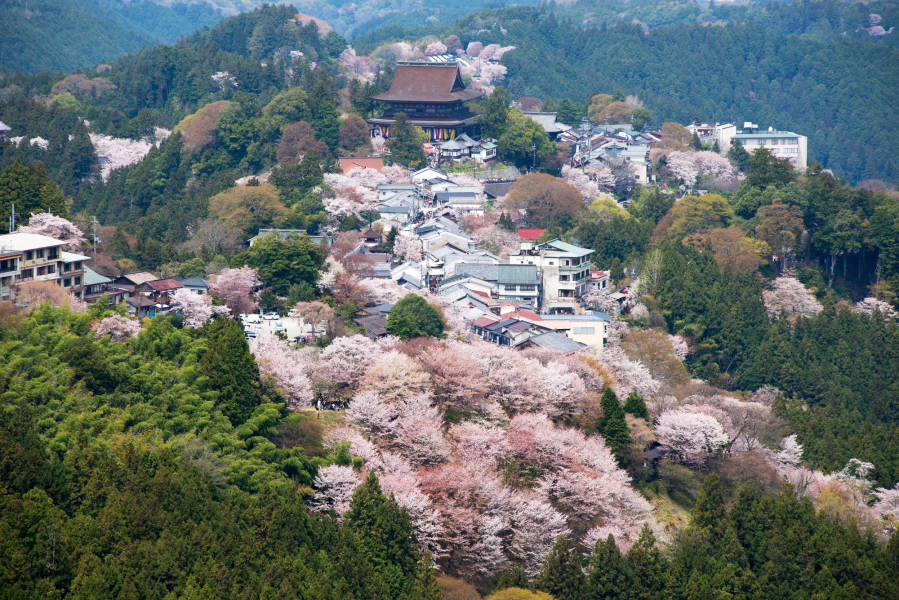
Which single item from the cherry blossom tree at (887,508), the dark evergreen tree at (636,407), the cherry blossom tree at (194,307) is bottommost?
the cherry blossom tree at (887,508)

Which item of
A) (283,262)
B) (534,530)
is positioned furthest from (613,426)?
(283,262)

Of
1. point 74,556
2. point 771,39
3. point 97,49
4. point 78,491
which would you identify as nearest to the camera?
point 74,556

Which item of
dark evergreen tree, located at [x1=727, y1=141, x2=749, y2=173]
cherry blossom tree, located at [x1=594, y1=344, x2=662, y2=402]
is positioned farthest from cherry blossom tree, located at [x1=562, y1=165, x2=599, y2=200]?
cherry blossom tree, located at [x1=594, y1=344, x2=662, y2=402]

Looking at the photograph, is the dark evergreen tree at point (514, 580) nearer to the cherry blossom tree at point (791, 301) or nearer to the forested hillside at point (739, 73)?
the cherry blossom tree at point (791, 301)

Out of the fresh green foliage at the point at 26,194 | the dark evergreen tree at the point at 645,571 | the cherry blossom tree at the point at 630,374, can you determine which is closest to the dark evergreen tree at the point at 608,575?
the dark evergreen tree at the point at 645,571

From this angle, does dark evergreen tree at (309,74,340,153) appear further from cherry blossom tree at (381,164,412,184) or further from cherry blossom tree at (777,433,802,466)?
cherry blossom tree at (777,433,802,466)

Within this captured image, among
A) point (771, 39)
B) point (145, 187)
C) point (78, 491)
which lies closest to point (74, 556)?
point (78, 491)

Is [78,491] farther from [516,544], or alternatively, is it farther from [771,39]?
[771,39]
